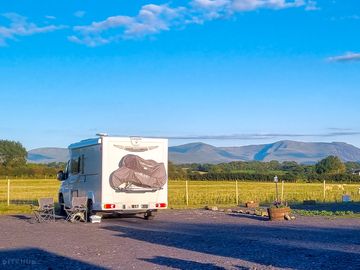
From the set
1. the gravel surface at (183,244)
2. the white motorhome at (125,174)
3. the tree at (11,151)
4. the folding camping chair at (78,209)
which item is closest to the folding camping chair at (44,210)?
the gravel surface at (183,244)

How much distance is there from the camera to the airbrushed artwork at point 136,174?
66.7 feet

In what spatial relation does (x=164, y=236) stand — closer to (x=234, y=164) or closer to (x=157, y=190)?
(x=157, y=190)

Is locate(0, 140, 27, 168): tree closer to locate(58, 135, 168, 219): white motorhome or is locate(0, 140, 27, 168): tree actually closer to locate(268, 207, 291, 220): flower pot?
locate(58, 135, 168, 219): white motorhome

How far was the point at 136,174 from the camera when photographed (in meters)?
20.6

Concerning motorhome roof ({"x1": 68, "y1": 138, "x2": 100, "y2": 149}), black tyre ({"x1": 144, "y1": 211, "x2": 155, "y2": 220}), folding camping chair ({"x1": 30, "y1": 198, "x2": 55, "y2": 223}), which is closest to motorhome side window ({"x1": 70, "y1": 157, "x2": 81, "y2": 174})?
motorhome roof ({"x1": 68, "y1": 138, "x2": 100, "y2": 149})

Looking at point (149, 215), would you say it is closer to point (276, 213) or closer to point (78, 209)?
point (78, 209)

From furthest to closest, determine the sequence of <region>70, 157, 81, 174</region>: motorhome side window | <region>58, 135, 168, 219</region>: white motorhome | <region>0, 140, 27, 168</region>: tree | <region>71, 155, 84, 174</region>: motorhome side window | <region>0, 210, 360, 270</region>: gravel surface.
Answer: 1. <region>0, 140, 27, 168</region>: tree
2. <region>70, 157, 81, 174</region>: motorhome side window
3. <region>71, 155, 84, 174</region>: motorhome side window
4. <region>58, 135, 168, 219</region>: white motorhome
5. <region>0, 210, 360, 270</region>: gravel surface

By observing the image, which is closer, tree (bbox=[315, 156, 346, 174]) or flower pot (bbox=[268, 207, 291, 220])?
flower pot (bbox=[268, 207, 291, 220])

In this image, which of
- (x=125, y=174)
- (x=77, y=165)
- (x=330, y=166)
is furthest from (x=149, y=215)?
(x=330, y=166)

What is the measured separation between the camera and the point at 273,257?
1200 centimetres

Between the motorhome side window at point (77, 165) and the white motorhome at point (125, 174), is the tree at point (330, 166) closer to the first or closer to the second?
the motorhome side window at point (77, 165)

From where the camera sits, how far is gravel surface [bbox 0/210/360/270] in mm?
11156

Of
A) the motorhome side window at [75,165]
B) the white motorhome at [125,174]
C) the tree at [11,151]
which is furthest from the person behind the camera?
the tree at [11,151]

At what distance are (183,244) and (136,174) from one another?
6.70 metres
